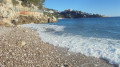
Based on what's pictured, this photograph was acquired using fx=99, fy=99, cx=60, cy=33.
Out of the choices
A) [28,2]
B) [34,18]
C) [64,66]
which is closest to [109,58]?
[64,66]

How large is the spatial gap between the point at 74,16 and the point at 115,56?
463 feet

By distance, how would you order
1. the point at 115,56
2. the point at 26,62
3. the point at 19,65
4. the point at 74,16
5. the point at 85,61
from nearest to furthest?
the point at 19,65 → the point at 26,62 → the point at 85,61 → the point at 115,56 → the point at 74,16

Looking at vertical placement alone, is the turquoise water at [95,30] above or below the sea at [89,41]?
above

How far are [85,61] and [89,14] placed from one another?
14897cm

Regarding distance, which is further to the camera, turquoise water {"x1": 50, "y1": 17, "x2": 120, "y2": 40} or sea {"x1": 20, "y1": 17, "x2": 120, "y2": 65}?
turquoise water {"x1": 50, "y1": 17, "x2": 120, "y2": 40}

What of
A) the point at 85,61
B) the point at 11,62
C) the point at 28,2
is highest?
the point at 28,2

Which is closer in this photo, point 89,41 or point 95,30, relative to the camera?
point 89,41

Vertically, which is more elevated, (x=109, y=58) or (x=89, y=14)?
(x=89, y=14)

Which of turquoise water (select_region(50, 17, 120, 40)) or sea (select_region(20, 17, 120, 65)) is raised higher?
turquoise water (select_region(50, 17, 120, 40))

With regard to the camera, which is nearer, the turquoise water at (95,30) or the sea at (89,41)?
the sea at (89,41)

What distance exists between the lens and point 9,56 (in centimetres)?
367

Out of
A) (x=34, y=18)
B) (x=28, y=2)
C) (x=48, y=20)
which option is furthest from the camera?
(x=48, y=20)

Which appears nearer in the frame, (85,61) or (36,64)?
(36,64)

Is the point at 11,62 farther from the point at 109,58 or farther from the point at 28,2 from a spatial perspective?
the point at 28,2
